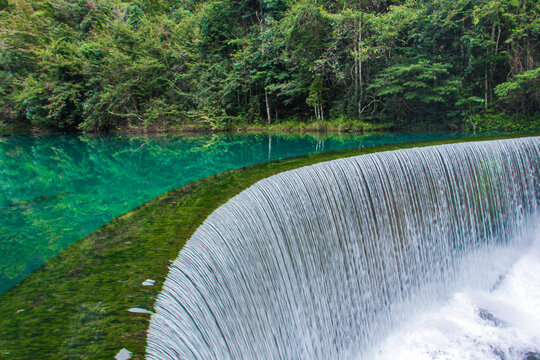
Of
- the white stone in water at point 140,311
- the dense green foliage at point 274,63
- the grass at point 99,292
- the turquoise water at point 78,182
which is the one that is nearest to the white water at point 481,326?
the grass at point 99,292

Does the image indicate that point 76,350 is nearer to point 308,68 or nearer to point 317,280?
point 317,280

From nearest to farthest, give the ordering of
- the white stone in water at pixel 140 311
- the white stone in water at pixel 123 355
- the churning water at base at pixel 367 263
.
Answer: the white stone in water at pixel 123 355 < the white stone in water at pixel 140 311 < the churning water at base at pixel 367 263

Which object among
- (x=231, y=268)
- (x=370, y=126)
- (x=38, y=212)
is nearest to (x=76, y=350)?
(x=231, y=268)

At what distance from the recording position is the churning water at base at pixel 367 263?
82.0 inches

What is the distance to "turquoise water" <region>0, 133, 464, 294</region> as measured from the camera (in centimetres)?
329

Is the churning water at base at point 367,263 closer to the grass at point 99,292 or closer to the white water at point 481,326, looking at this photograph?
the white water at point 481,326

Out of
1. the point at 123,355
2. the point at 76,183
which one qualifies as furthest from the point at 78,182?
the point at 123,355

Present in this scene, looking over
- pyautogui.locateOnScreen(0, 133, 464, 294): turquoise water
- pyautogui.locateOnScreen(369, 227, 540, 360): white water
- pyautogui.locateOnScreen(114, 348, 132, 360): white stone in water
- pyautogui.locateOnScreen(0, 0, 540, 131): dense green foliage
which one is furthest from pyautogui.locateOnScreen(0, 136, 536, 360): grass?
pyautogui.locateOnScreen(0, 0, 540, 131): dense green foliage

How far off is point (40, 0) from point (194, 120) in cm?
1331

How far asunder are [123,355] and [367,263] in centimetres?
284

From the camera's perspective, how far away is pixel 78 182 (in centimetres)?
607

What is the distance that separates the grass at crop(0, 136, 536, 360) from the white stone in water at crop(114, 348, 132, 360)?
2 centimetres

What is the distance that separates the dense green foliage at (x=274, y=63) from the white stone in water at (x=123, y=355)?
10.8 m

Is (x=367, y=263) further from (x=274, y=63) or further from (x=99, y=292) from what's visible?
(x=274, y=63)
